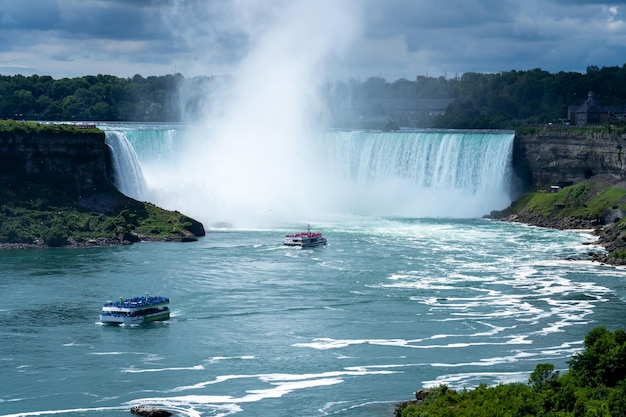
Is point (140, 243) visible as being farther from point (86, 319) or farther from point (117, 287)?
point (86, 319)

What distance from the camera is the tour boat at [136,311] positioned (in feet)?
161

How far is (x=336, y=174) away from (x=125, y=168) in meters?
24.0

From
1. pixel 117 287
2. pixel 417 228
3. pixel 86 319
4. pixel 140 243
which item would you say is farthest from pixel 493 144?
pixel 86 319

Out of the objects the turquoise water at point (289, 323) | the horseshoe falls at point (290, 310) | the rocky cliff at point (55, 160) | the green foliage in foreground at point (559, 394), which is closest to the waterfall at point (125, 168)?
the horseshoe falls at point (290, 310)

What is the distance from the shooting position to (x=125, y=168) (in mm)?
84875

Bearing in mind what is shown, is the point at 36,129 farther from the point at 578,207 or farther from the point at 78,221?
the point at 578,207

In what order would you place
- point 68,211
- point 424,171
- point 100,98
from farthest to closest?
1. point 100,98
2. point 424,171
3. point 68,211

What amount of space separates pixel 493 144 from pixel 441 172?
4.71m

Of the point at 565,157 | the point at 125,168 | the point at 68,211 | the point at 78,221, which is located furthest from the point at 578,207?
the point at 68,211

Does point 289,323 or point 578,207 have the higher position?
point 578,207

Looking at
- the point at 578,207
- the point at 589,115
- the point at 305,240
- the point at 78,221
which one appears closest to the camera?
the point at 305,240

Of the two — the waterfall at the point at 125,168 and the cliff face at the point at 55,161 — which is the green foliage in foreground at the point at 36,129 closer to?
the cliff face at the point at 55,161

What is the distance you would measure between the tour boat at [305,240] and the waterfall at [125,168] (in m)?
16.9

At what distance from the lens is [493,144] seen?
3836 inches
